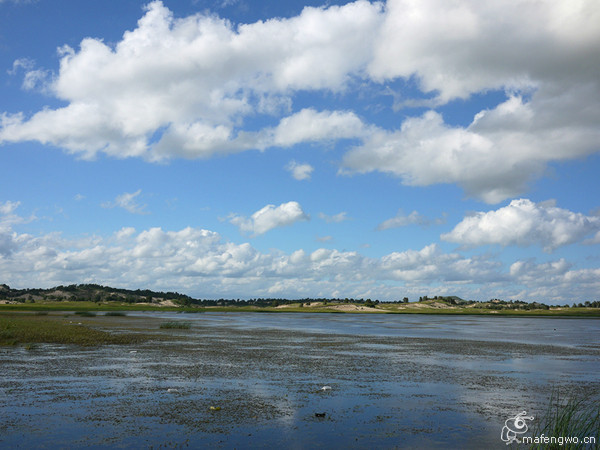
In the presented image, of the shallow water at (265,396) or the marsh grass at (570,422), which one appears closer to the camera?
the marsh grass at (570,422)

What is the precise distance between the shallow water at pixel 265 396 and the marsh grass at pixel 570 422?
1.21 metres

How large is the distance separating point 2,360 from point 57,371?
21.9 ft

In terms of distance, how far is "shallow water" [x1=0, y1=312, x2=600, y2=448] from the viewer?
17016 millimetres

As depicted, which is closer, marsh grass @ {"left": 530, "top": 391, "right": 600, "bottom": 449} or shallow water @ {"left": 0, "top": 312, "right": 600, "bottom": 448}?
marsh grass @ {"left": 530, "top": 391, "right": 600, "bottom": 449}

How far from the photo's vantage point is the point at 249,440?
1667cm

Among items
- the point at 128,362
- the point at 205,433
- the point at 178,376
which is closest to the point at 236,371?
the point at 178,376

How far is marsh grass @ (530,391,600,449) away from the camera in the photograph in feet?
47.2

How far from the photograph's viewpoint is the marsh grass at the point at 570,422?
1439 cm

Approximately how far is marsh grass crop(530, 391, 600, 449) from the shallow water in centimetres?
121

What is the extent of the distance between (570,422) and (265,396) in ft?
42.8

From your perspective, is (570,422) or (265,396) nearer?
(570,422)

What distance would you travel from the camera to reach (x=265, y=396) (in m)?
23.5

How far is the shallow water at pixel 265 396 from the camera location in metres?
17.0

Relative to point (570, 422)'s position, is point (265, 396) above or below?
below
